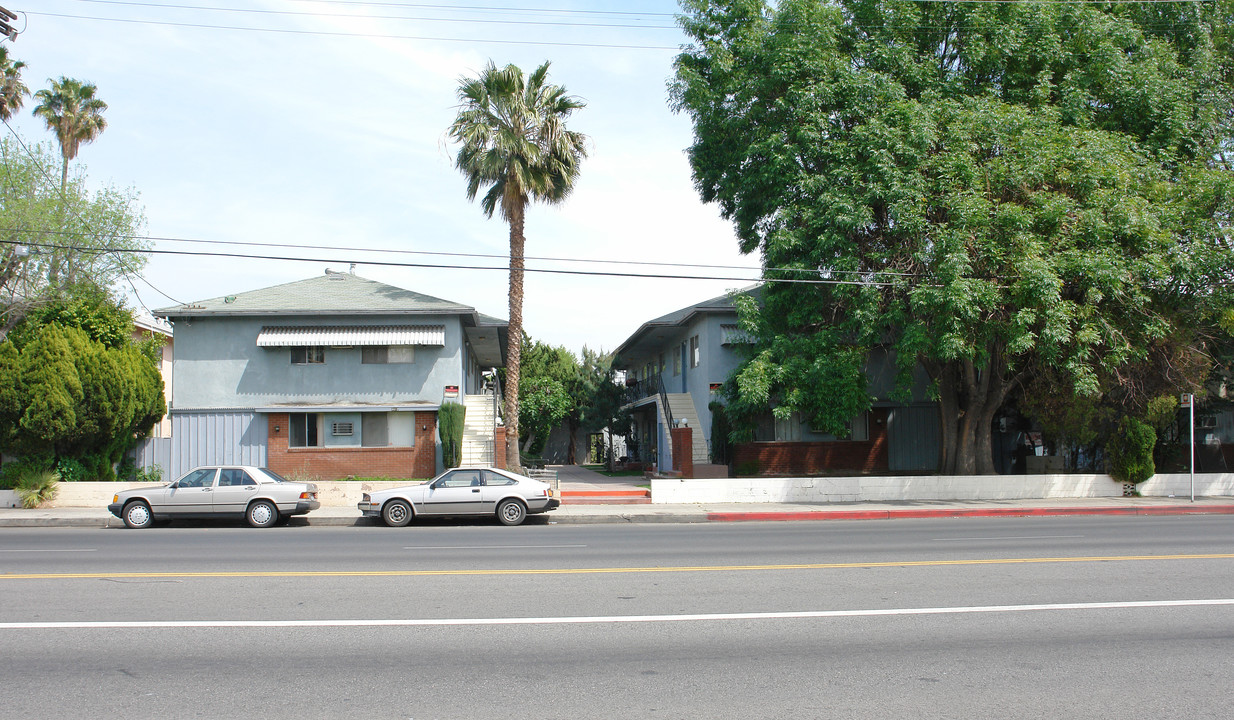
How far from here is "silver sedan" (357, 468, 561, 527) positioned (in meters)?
17.2

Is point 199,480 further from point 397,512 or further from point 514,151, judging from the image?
point 514,151

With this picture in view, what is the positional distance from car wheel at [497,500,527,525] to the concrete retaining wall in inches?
211

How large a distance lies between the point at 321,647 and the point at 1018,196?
774 inches

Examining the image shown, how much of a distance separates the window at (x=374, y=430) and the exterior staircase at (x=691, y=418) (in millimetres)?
10016

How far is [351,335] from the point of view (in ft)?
83.0

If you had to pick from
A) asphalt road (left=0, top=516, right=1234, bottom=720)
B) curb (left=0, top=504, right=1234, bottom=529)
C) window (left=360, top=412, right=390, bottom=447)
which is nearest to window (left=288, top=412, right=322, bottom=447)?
window (left=360, top=412, right=390, bottom=447)

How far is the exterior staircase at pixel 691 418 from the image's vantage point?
94.7ft

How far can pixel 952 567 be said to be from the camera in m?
10.6

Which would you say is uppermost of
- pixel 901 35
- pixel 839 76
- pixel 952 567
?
pixel 901 35

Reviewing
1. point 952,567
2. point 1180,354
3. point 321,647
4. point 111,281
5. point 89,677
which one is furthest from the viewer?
point 111,281

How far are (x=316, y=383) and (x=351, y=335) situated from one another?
211 centimetres

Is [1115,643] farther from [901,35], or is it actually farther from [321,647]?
[901,35]

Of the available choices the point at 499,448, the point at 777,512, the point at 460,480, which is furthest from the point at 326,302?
the point at 777,512

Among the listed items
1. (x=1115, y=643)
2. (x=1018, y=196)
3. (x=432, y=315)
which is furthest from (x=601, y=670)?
(x=432, y=315)
